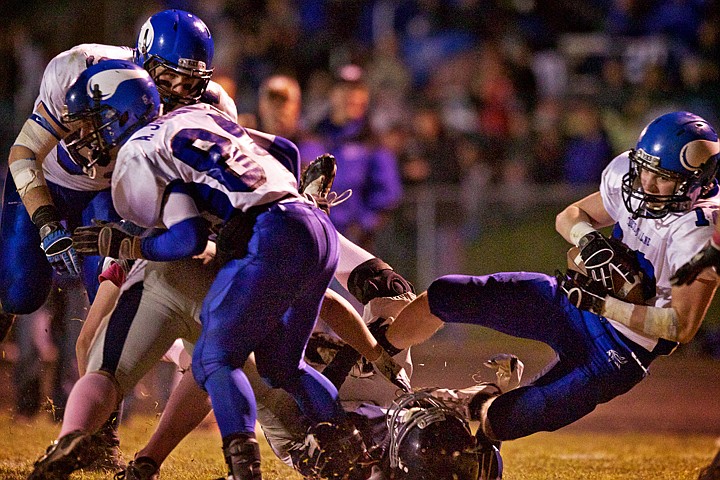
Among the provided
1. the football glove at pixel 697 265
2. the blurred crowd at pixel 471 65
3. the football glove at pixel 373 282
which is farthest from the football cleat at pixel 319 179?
the blurred crowd at pixel 471 65

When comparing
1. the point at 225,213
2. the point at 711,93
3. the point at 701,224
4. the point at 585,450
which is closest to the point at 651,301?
the point at 701,224

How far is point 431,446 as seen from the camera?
4.20 metres

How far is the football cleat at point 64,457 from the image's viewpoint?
3.68m

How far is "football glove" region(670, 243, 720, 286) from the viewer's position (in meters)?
3.86

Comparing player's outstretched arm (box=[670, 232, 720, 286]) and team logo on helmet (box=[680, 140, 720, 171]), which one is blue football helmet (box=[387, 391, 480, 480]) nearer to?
player's outstretched arm (box=[670, 232, 720, 286])

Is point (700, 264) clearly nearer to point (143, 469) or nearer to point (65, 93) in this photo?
point (143, 469)

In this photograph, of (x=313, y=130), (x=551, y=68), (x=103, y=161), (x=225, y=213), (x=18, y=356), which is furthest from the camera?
(x=551, y=68)

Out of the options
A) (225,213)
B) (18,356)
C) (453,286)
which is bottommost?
(18,356)

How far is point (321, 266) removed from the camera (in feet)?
13.0

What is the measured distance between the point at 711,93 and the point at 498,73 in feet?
6.65

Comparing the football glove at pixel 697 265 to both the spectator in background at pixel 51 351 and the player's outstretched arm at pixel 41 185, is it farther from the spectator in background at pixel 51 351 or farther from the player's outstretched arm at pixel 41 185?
the spectator in background at pixel 51 351

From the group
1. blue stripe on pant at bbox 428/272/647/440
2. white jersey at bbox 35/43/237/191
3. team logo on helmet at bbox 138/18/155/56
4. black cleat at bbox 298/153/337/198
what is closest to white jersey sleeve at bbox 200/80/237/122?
white jersey at bbox 35/43/237/191

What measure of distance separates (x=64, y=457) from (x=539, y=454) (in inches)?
116

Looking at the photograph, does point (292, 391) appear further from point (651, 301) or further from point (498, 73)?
point (498, 73)
